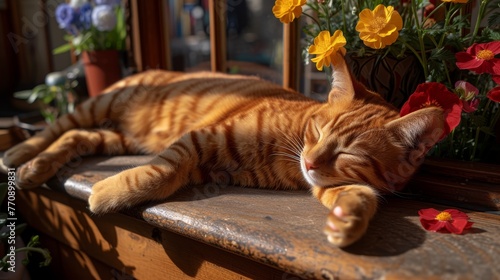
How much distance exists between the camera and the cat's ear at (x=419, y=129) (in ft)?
3.12

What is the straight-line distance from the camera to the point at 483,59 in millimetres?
1022

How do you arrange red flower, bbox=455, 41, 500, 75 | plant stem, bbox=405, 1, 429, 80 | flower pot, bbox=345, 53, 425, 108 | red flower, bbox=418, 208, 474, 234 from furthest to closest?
flower pot, bbox=345, 53, 425, 108
plant stem, bbox=405, 1, 429, 80
red flower, bbox=455, 41, 500, 75
red flower, bbox=418, 208, 474, 234

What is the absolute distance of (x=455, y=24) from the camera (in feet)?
3.72

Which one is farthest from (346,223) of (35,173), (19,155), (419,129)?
(19,155)

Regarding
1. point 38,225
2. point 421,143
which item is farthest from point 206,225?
point 38,225

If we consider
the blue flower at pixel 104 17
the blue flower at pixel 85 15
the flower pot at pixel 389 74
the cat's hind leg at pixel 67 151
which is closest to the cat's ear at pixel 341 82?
the flower pot at pixel 389 74

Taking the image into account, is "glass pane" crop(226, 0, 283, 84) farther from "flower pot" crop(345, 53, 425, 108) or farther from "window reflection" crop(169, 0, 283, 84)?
"flower pot" crop(345, 53, 425, 108)

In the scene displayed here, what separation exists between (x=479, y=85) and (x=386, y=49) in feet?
0.89

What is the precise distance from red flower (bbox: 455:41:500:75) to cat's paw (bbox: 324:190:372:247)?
1.47 feet

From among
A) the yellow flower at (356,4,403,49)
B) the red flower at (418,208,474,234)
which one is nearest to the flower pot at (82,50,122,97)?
the yellow flower at (356,4,403,49)

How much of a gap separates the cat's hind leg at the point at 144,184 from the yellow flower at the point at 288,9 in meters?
0.46

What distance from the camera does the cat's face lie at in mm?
1028

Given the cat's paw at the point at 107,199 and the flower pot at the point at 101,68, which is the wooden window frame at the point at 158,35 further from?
the cat's paw at the point at 107,199

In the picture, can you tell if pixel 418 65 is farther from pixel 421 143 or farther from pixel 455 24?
pixel 421 143
